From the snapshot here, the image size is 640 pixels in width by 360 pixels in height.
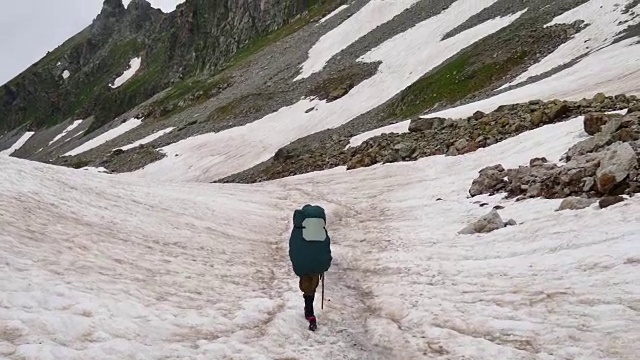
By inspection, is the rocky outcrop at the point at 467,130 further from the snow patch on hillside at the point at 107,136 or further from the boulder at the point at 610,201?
the snow patch on hillside at the point at 107,136

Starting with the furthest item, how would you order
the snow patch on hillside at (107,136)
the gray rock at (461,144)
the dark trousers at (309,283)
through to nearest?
the snow patch on hillside at (107,136), the gray rock at (461,144), the dark trousers at (309,283)

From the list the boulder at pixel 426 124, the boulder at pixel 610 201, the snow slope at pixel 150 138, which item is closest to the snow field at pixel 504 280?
the boulder at pixel 610 201

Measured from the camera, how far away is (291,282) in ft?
42.2

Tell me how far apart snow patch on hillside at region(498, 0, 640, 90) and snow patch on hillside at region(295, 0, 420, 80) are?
3124cm

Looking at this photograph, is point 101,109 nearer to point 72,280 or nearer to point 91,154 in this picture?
point 91,154

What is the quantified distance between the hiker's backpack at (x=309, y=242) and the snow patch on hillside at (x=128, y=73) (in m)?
192

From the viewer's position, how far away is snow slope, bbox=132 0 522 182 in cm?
5059

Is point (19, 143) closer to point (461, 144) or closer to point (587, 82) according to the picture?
point (461, 144)

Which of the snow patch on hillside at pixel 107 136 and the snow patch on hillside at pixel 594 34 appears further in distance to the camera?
the snow patch on hillside at pixel 107 136

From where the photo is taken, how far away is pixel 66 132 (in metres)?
158

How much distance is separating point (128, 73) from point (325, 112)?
155993 millimetres

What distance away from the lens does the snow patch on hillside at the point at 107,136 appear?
92463 mm

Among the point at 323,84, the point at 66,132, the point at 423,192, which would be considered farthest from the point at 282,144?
the point at 66,132

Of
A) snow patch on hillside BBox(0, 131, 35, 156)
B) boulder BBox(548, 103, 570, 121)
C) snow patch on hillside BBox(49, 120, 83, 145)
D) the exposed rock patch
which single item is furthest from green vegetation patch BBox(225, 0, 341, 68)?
snow patch on hillside BBox(0, 131, 35, 156)
